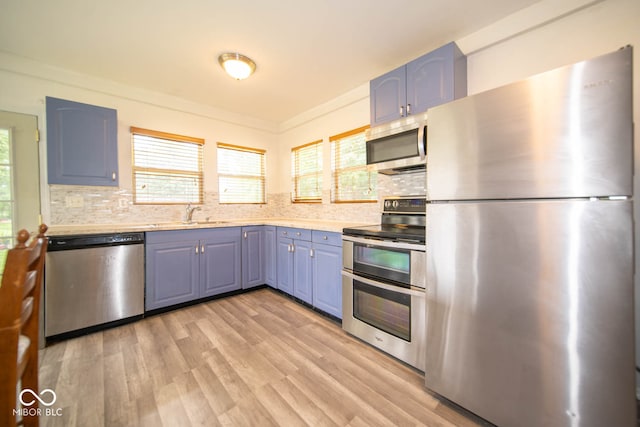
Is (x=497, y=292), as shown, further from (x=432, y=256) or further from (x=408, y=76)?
(x=408, y=76)

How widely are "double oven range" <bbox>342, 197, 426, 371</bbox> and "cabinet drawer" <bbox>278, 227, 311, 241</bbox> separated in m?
0.65

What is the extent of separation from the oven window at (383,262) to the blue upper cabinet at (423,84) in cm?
121

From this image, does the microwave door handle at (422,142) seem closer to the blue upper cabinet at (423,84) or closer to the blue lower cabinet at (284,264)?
the blue upper cabinet at (423,84)

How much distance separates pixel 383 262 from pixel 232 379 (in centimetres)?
134

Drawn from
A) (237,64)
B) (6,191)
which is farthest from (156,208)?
(237,64)

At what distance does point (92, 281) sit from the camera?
7.45ft

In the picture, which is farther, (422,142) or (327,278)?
(327,278)

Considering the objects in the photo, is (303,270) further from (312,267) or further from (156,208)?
(156,208)

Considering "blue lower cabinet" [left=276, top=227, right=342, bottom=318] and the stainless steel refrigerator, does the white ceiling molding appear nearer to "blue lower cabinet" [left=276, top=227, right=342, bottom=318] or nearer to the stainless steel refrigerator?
the stainless steel refrigerator

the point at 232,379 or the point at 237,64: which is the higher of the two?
the point at 237,64

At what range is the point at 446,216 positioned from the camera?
4.68ft

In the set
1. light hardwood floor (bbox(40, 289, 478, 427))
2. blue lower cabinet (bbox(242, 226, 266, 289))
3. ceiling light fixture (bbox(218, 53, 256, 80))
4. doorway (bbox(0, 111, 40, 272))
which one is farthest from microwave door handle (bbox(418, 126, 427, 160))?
doorway (bbox(0, 111, 40, 272))

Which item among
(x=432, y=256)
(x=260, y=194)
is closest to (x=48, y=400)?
(x=432, y=256)

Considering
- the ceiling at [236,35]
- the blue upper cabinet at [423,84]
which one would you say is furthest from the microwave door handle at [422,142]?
the ceiling at [236,35]
